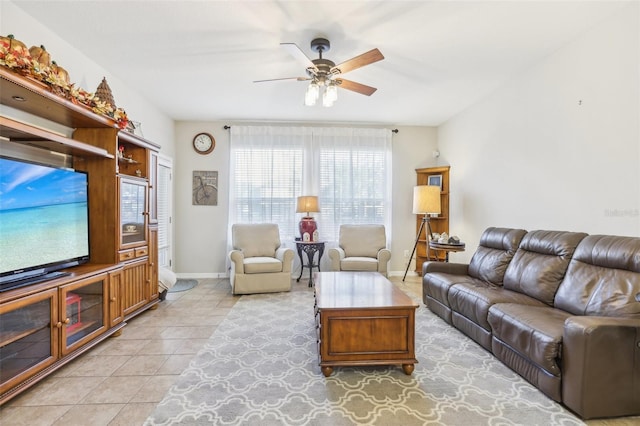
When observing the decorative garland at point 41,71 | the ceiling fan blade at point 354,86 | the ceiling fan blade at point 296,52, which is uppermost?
the ceiling fan blade at point 296,52

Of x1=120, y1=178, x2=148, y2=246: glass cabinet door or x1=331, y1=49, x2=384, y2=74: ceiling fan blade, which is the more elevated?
x1=331, y1=49, x2=384, y2=74: ceiling fan blade

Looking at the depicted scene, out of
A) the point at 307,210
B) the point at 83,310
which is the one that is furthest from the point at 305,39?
the point at 83,310

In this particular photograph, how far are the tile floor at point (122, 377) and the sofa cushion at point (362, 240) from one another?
7.39ft

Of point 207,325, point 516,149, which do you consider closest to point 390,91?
point 516,149

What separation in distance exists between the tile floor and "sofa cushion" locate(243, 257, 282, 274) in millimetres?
834

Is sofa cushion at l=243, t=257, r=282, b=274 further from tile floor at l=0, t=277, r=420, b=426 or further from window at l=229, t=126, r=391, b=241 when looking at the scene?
window at l=229, t=126, r=391, b=241

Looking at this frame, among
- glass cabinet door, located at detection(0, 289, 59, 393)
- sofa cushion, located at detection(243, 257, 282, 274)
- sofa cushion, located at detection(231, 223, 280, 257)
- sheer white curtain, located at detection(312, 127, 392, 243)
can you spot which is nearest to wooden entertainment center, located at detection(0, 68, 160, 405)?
glass cabinet door, located at detection(0, 289, 59, 393)

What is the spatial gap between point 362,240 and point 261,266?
1.68 m

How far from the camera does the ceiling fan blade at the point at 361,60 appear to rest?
235cm

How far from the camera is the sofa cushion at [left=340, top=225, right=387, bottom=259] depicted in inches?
192

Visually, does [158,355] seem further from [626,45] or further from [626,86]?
[626,45]

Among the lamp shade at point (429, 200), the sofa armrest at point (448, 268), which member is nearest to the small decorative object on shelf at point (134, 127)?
the sofa armrest at point (448, 268)

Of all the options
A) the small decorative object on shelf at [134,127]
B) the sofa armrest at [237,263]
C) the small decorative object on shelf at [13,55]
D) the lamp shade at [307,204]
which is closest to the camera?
the small decorative object on shelf at [13,55]

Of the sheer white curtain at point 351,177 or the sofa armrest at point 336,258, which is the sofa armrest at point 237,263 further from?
the sheer white curtain at point 351,177
